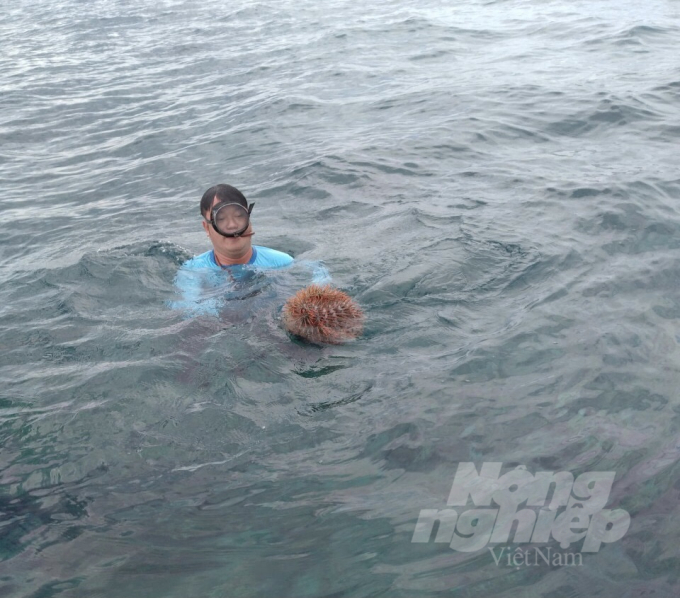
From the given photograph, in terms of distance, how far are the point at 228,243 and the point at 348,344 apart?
1633mm

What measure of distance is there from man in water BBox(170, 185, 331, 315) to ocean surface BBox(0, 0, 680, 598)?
9.3 inches

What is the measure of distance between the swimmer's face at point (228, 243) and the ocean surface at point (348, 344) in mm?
396

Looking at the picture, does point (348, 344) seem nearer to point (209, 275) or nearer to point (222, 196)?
point (222, 196)

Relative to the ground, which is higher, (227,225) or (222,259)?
(227,225)

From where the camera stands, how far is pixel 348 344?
5.55 meters

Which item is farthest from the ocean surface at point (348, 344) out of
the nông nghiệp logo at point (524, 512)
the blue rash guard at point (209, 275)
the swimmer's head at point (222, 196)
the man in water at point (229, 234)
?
the swimmer's head at point (222, 196)

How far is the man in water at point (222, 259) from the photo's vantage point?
6211 millimetres

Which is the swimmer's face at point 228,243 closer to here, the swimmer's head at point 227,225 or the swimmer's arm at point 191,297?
the swimmer's head at point 227,225

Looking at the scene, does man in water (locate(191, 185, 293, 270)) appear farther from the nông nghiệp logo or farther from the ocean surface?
the nông nghiệp logo

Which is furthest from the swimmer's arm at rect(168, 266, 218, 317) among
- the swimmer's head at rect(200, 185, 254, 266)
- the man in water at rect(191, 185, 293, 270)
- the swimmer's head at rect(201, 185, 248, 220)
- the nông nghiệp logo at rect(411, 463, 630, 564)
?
the nông nghiệp logo at rect(411, 463, 630, 564)

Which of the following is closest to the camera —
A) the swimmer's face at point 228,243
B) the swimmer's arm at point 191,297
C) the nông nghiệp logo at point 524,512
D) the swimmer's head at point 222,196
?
the nông nghiệp logo at point 524,512

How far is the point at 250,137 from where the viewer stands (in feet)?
37.9

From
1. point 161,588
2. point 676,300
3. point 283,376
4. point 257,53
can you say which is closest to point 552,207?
point 676,300

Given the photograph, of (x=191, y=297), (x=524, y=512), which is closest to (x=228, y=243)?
(x=191, y=297)
